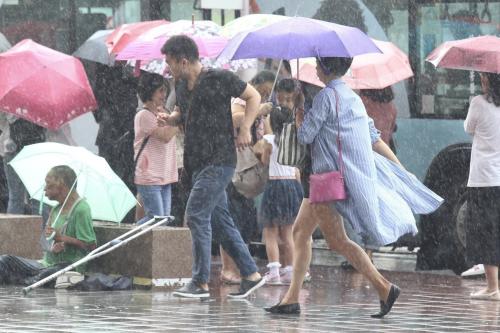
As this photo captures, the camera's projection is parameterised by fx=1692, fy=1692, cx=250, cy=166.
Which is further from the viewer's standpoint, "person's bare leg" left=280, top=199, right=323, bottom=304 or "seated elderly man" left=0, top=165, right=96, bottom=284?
"seated elderly man" left=0, top=165, right=96, bottom=284

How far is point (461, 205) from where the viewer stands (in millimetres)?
16125

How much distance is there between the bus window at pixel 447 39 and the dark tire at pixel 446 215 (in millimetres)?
428

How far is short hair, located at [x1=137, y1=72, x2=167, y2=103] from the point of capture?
47.0ft

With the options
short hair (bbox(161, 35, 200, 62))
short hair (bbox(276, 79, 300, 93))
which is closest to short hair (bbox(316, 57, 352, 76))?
short hair (bbox(161, 35, 200, 62))

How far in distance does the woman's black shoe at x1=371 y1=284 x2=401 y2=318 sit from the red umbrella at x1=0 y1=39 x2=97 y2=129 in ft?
14.6

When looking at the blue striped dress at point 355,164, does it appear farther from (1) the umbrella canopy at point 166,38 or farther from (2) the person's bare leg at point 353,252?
(1) the umbrella canopy at point 166,38

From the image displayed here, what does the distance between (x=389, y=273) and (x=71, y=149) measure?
368 centimetres

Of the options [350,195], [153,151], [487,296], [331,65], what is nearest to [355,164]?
[350,195]

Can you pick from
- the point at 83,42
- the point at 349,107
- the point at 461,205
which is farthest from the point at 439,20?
the point at 349,107

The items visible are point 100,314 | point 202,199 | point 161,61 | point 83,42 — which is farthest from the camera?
point 83,42

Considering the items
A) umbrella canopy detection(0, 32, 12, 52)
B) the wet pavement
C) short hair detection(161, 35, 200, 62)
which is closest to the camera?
the wet pavement

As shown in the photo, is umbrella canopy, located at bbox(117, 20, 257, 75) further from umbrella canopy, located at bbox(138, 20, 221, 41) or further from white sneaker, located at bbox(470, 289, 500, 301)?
white sneaker, located at bbox(470, 289, 500, 301)

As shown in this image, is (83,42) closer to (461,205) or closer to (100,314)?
(461,205)

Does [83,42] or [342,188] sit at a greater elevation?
[83,42]
